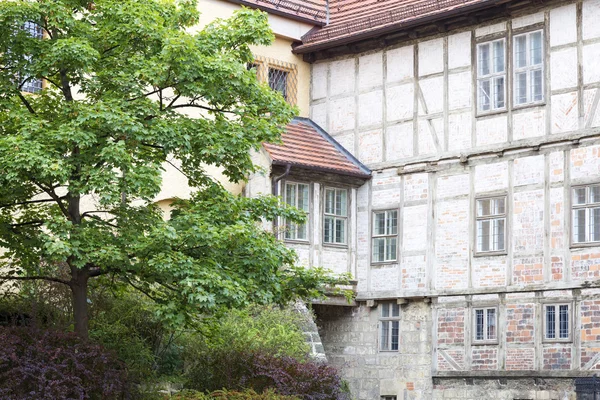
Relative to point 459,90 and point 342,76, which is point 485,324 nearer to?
point 459,90

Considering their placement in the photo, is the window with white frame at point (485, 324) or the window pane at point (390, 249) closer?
the window with white frame at point (485, 324)

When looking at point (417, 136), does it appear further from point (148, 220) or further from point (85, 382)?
point (85, 382)

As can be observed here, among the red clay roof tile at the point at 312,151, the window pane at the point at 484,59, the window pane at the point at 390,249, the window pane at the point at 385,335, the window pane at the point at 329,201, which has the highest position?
the window pane at the point at 484,59

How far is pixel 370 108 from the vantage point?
896 inches

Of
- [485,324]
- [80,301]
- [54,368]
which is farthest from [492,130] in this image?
[54,368]

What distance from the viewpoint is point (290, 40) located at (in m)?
23.9

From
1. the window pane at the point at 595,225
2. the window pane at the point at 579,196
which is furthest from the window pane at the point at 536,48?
the window pane at the point at 595,225

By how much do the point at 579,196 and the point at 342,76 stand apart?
20.1 feet

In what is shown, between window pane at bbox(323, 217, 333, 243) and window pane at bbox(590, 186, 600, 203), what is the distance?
554cm

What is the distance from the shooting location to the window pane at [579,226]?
758 inches

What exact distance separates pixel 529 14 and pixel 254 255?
8657 millimetres

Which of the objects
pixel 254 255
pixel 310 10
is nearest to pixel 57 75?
pixel 254 255

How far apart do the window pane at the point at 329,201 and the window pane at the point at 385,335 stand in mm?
2466

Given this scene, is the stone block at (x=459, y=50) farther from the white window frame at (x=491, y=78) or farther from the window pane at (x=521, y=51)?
the window pane at (x=521, y=51)
